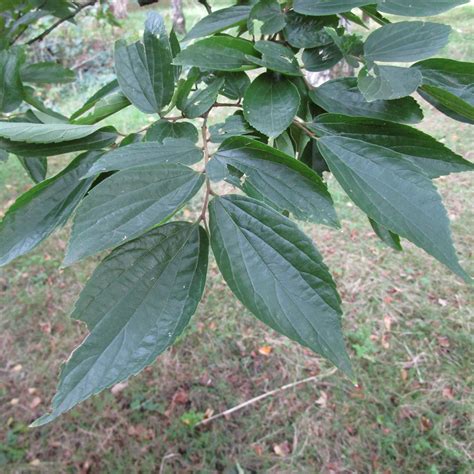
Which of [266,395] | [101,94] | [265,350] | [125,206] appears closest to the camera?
[125,206]

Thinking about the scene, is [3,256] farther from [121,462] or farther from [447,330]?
[447,330]

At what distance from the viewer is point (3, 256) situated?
1.72ft

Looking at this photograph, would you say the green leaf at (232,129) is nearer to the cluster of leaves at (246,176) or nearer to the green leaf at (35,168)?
the cluster of leaves at (246,176)

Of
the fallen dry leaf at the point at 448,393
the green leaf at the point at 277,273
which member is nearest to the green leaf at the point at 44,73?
the green leaf at the point at 277,273

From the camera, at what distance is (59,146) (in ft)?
1.94

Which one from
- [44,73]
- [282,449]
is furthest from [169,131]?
[282,449]

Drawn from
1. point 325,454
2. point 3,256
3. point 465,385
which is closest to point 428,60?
point 3,256

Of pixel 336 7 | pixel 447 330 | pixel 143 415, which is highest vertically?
pixel 336 7

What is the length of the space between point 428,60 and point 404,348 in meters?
1.70

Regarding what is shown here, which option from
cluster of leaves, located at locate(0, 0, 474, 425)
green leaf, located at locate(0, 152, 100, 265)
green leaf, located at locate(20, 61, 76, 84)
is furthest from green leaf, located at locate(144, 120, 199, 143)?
green leaf, located at locate(20, 61, 76, 84)

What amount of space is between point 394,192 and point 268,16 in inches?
12.9

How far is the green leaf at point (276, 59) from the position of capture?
0.55m

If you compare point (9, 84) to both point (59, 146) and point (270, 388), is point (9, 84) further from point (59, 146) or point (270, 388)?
point (270, 388)

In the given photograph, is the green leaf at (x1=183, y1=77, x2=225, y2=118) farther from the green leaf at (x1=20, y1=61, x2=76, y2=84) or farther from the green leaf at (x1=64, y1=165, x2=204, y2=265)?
the green leaf at (x1=20, y1=61, x2=76, y2=84)
